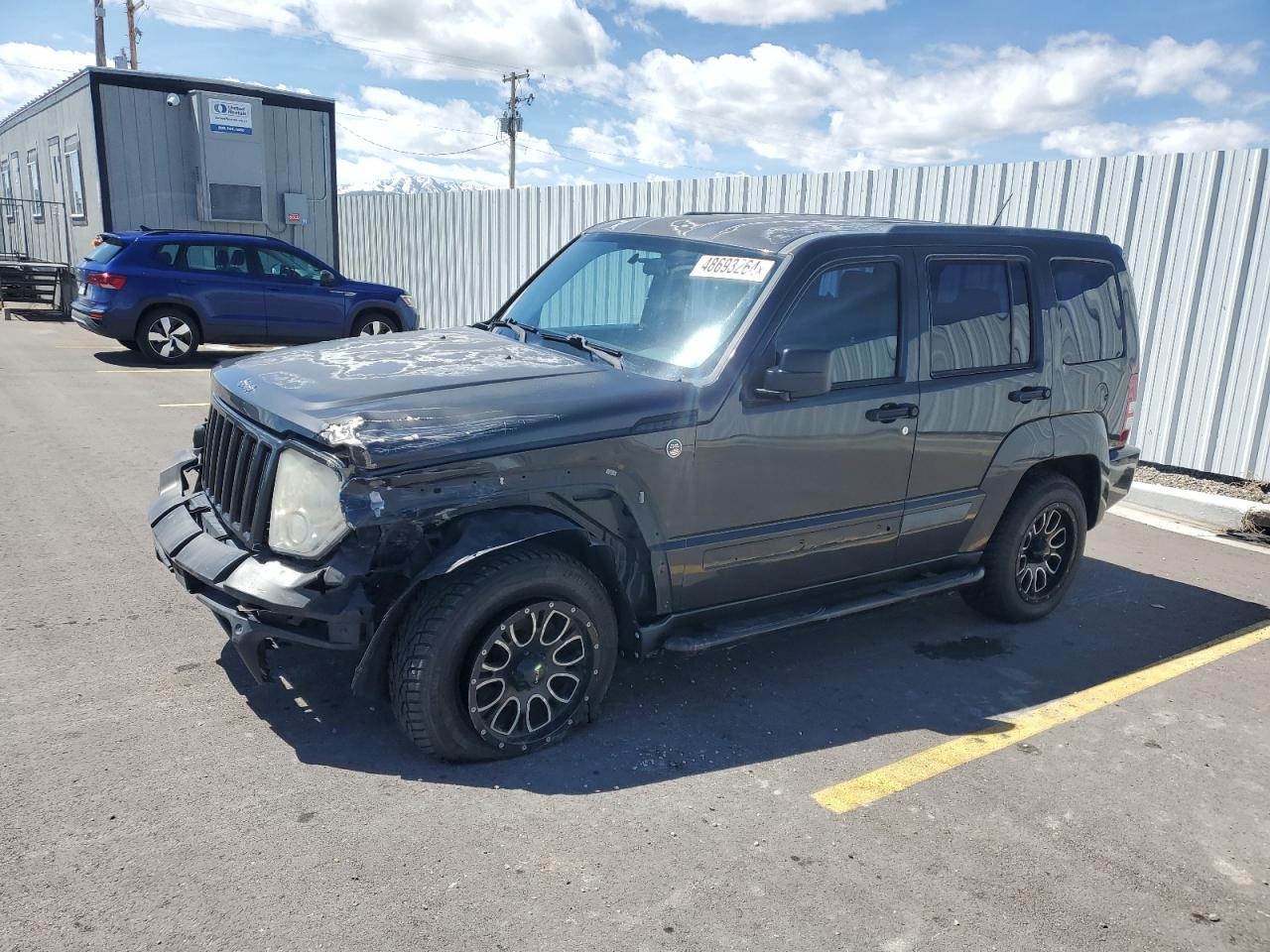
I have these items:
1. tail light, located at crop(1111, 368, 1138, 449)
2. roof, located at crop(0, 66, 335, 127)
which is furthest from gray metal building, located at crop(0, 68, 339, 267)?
tail light, located at crop(1111, 368, 1138, 449)

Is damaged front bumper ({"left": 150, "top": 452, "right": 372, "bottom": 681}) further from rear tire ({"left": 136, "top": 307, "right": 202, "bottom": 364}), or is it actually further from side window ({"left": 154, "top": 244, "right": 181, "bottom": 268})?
side window ({"left": 154, "top": 244, "right": 181, "bottom": 268})

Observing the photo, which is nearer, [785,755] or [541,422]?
[541,422]

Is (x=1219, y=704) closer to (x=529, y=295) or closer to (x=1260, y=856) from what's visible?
(x=1260, y=856)

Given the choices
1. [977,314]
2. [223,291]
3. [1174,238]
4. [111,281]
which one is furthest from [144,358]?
[1174,238]

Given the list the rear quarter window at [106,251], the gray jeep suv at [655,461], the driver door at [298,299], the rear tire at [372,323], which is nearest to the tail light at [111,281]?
the rear quarter window at [106,251]

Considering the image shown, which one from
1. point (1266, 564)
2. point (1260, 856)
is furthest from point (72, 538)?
point (1266, 564)

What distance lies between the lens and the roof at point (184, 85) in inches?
676

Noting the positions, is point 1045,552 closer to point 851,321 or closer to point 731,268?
point 851,321

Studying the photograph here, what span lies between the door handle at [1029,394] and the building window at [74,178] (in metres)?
Answer: 19.1

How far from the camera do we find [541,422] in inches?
134

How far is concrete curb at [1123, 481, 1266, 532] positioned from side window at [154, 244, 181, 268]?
1133 cm

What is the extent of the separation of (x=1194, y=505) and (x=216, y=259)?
457 inches

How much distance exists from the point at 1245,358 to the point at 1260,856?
613cm

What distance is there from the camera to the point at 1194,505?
7.78 m
